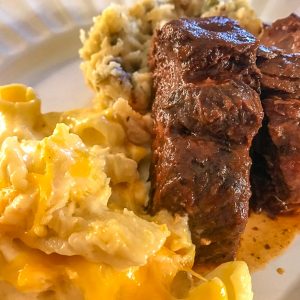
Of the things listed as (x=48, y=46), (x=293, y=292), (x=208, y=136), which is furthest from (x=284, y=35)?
(x=48, y=46)

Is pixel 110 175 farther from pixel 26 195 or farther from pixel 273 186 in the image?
pixel 273 186

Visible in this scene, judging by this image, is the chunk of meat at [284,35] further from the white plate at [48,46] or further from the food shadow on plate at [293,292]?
the food shadow on plate at [293,292]

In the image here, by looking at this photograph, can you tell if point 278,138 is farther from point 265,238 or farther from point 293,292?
point 293,292

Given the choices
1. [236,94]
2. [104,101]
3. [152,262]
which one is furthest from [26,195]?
[104,101]

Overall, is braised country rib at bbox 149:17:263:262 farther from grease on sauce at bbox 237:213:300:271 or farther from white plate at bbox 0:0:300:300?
white plate at bbox 0:0:300:300

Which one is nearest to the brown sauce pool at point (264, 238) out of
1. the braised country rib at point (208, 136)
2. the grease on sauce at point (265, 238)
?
the grease on sauce at point (265, 238)
